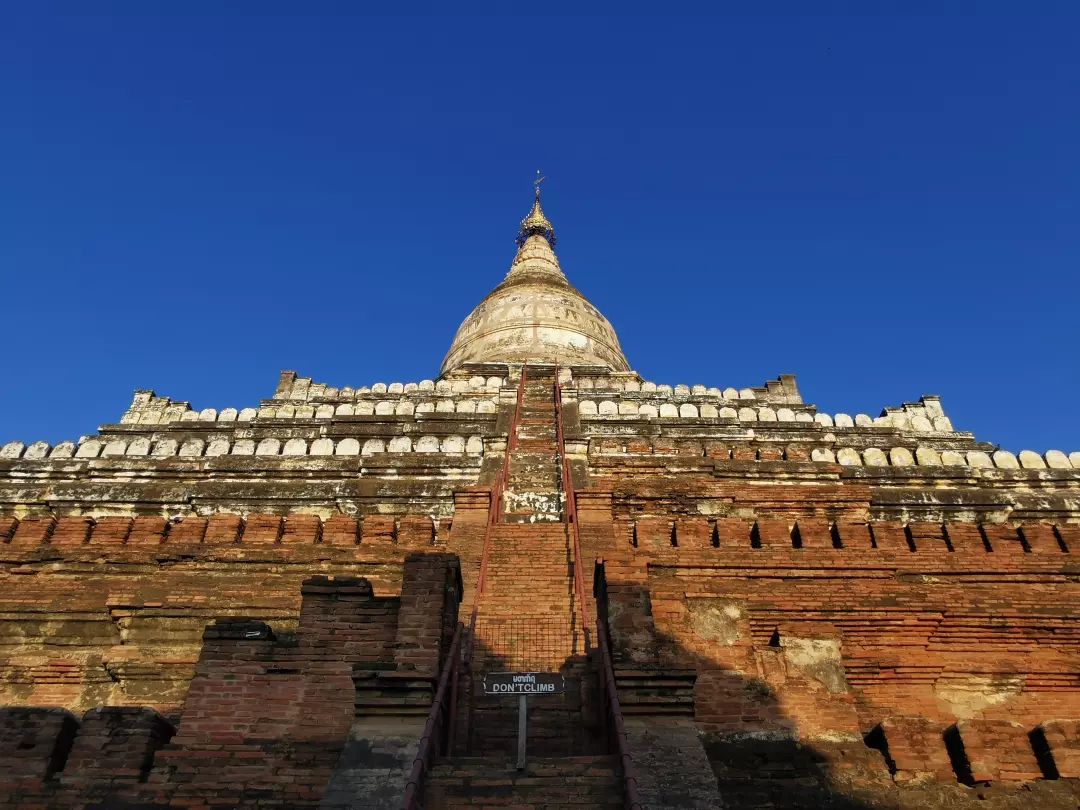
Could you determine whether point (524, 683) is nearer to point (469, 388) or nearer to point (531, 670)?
point (531, 670)

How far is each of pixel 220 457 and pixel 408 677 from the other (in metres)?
8.59

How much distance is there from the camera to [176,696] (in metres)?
9.59

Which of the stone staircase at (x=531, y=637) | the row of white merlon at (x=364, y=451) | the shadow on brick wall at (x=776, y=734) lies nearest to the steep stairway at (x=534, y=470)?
the row of white merlon at (x=364, y=451)

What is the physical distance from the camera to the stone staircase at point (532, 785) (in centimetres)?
606

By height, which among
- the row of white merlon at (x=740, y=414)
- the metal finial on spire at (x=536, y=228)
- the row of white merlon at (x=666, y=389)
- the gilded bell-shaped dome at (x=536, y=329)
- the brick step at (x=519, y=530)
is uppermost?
the metal finial on spire at (x=536, y=228)

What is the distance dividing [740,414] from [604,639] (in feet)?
33.0

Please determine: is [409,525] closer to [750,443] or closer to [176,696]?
[176,696]

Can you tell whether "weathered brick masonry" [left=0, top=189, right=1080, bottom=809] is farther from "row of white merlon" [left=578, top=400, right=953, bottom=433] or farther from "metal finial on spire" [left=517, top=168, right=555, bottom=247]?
"metal finial on spire" [left=517, top=168, right=555, bottom=247]

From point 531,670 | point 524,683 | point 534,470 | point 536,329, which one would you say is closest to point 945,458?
point 534,470

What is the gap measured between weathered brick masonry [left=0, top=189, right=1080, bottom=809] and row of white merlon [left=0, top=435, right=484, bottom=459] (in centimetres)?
6

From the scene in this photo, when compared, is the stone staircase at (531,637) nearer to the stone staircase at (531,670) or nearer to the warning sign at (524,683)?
the stone staircase at (531,670)

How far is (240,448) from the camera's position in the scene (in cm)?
1466

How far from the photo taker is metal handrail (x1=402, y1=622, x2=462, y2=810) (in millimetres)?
5715

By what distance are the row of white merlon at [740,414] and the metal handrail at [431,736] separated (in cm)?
944
